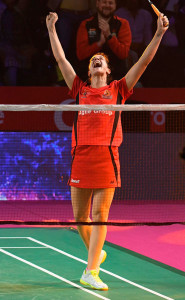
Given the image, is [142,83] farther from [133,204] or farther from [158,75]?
[133,204]

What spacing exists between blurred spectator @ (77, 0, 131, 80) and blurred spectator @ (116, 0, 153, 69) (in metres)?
0.10

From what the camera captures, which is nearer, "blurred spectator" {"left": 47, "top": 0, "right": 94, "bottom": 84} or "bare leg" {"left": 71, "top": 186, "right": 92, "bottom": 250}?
"bare leg" {"left": 71, "top": 186, "right": 92, "bottom": 250}

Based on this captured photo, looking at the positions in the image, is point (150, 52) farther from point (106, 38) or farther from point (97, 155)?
point (106, 38)

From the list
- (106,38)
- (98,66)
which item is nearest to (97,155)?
(98,66)

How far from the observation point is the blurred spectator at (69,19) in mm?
12047

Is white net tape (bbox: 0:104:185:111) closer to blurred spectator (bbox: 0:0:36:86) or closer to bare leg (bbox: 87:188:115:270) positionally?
bare leg (bbox: 87:188:115:270)

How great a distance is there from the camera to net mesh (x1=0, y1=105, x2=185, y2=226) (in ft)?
36.0

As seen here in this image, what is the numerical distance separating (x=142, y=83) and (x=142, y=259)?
5.76 m

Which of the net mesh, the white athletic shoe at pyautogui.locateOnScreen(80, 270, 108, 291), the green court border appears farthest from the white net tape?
the net mesh

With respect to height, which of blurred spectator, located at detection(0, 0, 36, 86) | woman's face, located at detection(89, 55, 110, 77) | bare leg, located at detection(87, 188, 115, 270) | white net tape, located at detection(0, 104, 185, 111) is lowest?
bare leg, located at detection(87, 188, 115, 270)

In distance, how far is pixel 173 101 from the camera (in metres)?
11.9

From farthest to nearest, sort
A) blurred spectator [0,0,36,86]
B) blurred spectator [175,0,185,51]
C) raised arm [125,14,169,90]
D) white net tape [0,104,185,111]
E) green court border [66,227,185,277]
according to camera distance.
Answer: blurred spectator [175,0,185,51] → blurred spectator [0,0,36,86] → green court border [66,227,185,277] → white net tape [0,104,185,111] → raised arm [125,14,169,90]

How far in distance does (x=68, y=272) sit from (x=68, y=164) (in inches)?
208

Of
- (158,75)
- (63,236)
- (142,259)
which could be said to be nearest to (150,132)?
(158,75)
